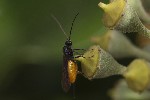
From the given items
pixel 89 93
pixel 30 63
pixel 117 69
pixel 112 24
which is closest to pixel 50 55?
pixel 30 63

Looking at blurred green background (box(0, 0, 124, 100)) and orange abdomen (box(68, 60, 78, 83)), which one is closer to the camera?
orange abdomen (box(68, 60, 78, 83))

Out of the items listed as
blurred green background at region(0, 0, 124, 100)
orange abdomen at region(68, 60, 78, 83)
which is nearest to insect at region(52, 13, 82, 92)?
orange abdomen at region(68, 60, 78, 83)

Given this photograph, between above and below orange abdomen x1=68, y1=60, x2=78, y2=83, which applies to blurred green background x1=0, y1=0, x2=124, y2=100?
above

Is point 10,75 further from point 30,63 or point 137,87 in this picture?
point 137,87

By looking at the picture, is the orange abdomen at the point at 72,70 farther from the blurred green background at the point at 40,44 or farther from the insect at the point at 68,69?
the blurred green background at the point at 40,44

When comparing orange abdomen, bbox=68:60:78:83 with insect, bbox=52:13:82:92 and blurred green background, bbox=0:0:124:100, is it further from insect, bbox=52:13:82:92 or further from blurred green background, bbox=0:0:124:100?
blurred green background, bbox=0:0:124:100
